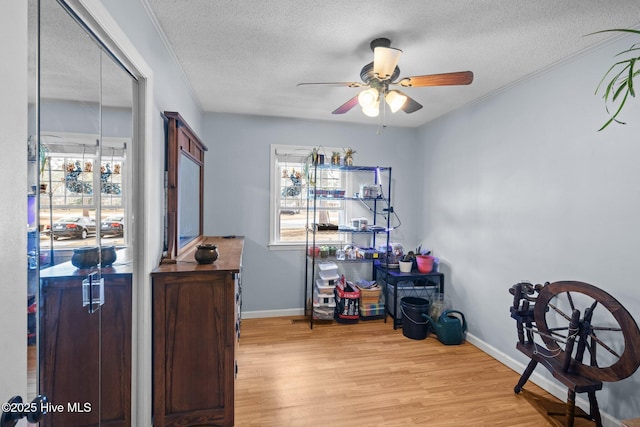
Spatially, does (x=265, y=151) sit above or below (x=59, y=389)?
above

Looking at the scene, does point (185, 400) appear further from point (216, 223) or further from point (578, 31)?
point (578, 31)

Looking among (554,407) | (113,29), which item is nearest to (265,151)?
(113,29)

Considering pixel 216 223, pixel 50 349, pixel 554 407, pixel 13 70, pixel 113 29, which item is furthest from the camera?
pixel 216 223

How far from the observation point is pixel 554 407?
211cm

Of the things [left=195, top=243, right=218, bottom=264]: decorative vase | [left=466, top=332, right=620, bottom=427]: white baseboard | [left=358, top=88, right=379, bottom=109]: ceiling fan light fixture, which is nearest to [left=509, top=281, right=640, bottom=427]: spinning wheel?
[left=466, top=332, right=620, bottom=427]: white baseboard

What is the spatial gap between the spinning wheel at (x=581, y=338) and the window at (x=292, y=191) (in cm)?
237

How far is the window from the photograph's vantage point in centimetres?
366

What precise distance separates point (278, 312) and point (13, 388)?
3146 mm

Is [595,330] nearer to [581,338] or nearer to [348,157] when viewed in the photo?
[581,338]

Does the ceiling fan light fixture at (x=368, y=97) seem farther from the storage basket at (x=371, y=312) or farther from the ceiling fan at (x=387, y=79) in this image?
the storage basket at (x=371, y=312)

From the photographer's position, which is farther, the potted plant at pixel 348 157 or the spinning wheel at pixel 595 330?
the potted plant at pixel 348 157

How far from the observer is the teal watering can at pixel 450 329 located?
9.89 feet

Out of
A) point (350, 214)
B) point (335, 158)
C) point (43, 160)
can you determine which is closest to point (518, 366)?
point (350, 214)

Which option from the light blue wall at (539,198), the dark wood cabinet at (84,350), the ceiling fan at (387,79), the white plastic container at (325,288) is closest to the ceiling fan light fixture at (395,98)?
the ceiling fan at (387,79)
